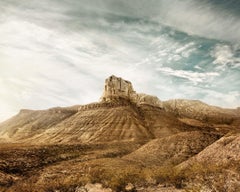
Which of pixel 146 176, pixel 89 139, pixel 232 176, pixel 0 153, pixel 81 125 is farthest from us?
pixel 81 125

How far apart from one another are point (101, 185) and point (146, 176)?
15.4 ft

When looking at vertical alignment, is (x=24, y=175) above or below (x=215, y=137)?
below

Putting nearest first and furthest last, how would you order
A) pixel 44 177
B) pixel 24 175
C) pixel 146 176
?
1. pixel 146 176
2. pixel 44 177
3. pixel 24 175

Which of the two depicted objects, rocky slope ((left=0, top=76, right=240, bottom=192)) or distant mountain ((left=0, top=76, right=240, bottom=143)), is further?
distant mountain ((left=0, top=76, right=240, bottom=143))

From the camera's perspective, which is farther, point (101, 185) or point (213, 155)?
point (213, 155)

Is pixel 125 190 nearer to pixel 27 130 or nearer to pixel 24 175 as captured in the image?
pixel 24 175

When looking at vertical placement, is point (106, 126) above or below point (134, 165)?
above

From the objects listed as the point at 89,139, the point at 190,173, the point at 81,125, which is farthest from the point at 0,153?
the point at 81,125

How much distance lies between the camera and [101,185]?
26203 mm

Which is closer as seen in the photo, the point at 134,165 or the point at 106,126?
the point at 134,165

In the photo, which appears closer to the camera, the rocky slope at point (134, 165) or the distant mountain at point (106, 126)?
the rocky slope at point (134, 165)

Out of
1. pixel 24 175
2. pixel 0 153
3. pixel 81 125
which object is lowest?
pixel 24 175

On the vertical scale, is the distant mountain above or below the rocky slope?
above

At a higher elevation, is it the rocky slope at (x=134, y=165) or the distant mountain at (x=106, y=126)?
the distant mountain at (x=106, y=126)
